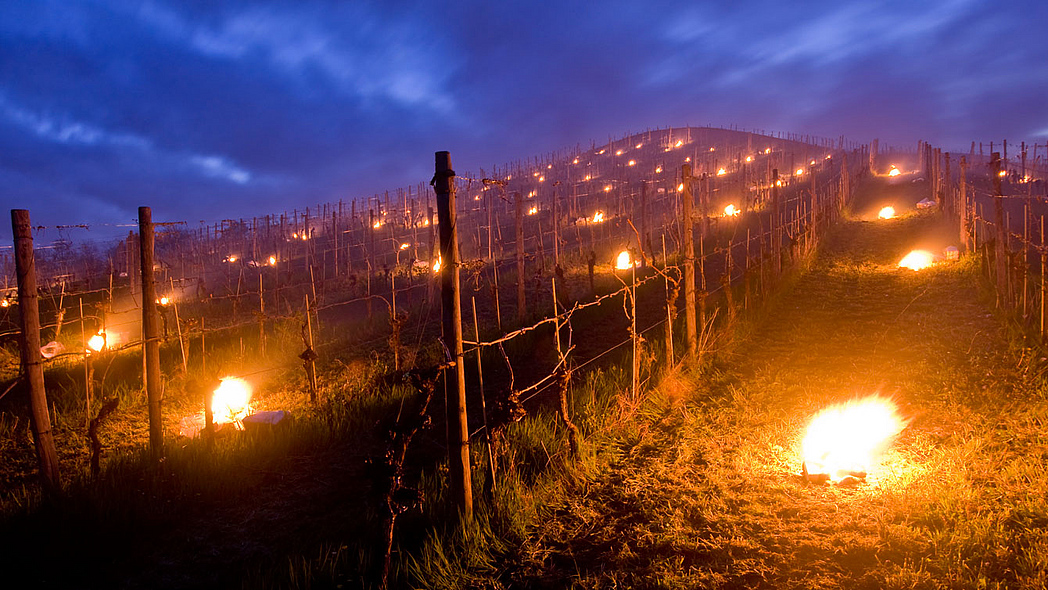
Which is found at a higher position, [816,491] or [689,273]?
[689,273]

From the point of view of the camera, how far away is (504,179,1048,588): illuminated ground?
11.2ft

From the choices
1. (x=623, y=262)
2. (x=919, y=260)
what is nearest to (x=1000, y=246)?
(x=919, y=260)

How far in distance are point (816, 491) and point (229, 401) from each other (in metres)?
7.31

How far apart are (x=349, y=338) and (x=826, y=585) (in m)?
11.8

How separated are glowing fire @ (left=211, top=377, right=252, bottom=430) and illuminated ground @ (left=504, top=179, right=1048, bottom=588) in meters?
5.24

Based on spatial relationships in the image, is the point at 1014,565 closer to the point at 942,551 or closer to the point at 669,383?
the point at 942,551

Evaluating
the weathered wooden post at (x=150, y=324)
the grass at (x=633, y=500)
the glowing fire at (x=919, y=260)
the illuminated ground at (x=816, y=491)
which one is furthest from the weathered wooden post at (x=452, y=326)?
the glowing fire at (x=919, y=260)

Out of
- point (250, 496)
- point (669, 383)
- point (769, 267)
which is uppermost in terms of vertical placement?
point (769, 267)

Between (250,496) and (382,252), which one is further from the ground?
(382,252)

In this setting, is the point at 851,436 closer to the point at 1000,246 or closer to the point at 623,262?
the point at 1000,246

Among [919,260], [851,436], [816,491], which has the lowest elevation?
[816,491]

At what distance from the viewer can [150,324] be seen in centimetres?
605

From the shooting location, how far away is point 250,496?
530 centimetres

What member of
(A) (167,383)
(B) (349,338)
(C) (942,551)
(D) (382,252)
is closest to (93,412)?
(A) (167,383)
